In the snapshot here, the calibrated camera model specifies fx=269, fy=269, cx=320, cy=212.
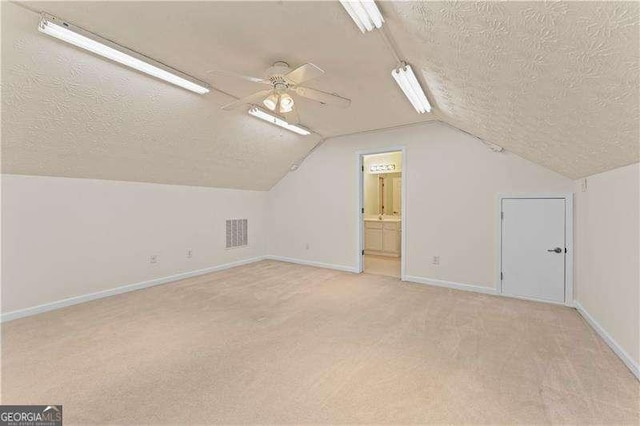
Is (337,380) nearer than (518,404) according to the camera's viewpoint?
No

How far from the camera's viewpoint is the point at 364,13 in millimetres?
1800

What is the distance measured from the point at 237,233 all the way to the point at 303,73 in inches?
169

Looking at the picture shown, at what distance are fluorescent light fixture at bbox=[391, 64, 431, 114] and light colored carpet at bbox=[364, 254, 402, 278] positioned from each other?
2.95 m

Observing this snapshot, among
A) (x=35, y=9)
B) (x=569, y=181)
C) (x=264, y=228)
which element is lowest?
(x=264, y=228)

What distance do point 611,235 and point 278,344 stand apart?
332cm

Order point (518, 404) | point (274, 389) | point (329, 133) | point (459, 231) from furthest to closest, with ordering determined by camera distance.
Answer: point (329, 133) → point (459, 231) → point (274, 389) → point (518, 404)

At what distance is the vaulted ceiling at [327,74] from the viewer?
4.30ft

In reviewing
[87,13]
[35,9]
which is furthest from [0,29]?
[87,13]

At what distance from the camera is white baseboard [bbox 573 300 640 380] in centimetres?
207

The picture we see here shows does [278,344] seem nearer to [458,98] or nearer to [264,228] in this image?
[458,98]

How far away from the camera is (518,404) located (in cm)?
178

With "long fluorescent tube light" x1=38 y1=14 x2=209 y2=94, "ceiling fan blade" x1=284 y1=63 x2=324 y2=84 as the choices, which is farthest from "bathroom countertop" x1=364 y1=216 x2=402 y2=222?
"long fluorescent tube light" x1=38 y1=14 x2=209 y2=94

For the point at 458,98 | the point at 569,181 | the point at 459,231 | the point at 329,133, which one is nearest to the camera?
the point at 458,98

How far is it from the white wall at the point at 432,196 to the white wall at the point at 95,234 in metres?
2.05
